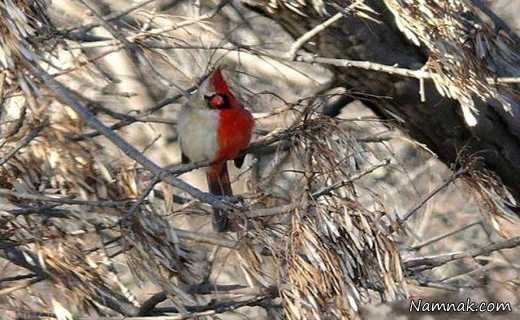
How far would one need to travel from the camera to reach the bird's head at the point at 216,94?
3.33m

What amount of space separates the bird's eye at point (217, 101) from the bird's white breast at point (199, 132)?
0.02 metres

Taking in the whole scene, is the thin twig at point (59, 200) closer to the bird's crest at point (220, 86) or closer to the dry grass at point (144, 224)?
the dry grass at point (144, 224)

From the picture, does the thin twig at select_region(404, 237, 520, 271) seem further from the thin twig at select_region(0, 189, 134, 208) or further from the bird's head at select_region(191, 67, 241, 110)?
the thin twig at select_region(0, 189, 134, 208)

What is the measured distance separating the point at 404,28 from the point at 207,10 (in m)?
1.26

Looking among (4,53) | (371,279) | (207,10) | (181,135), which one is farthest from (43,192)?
(207,10)

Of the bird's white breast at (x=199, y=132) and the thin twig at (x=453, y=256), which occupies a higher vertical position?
the bird's white breast at (x=199, y=132)

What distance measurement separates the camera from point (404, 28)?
11.2 ft

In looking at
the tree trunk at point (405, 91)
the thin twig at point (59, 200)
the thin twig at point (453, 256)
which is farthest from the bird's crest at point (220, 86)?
the thin twig at point (59, 200)

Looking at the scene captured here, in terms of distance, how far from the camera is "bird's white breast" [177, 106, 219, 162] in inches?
136

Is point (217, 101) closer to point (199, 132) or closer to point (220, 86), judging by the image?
point (220, 86)

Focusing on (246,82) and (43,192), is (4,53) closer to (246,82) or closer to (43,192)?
(43,192)

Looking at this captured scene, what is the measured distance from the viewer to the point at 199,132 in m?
3.51

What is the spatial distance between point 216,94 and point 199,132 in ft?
0.60

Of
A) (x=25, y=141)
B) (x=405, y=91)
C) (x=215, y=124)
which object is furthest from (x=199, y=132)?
(x=25, y=141)
